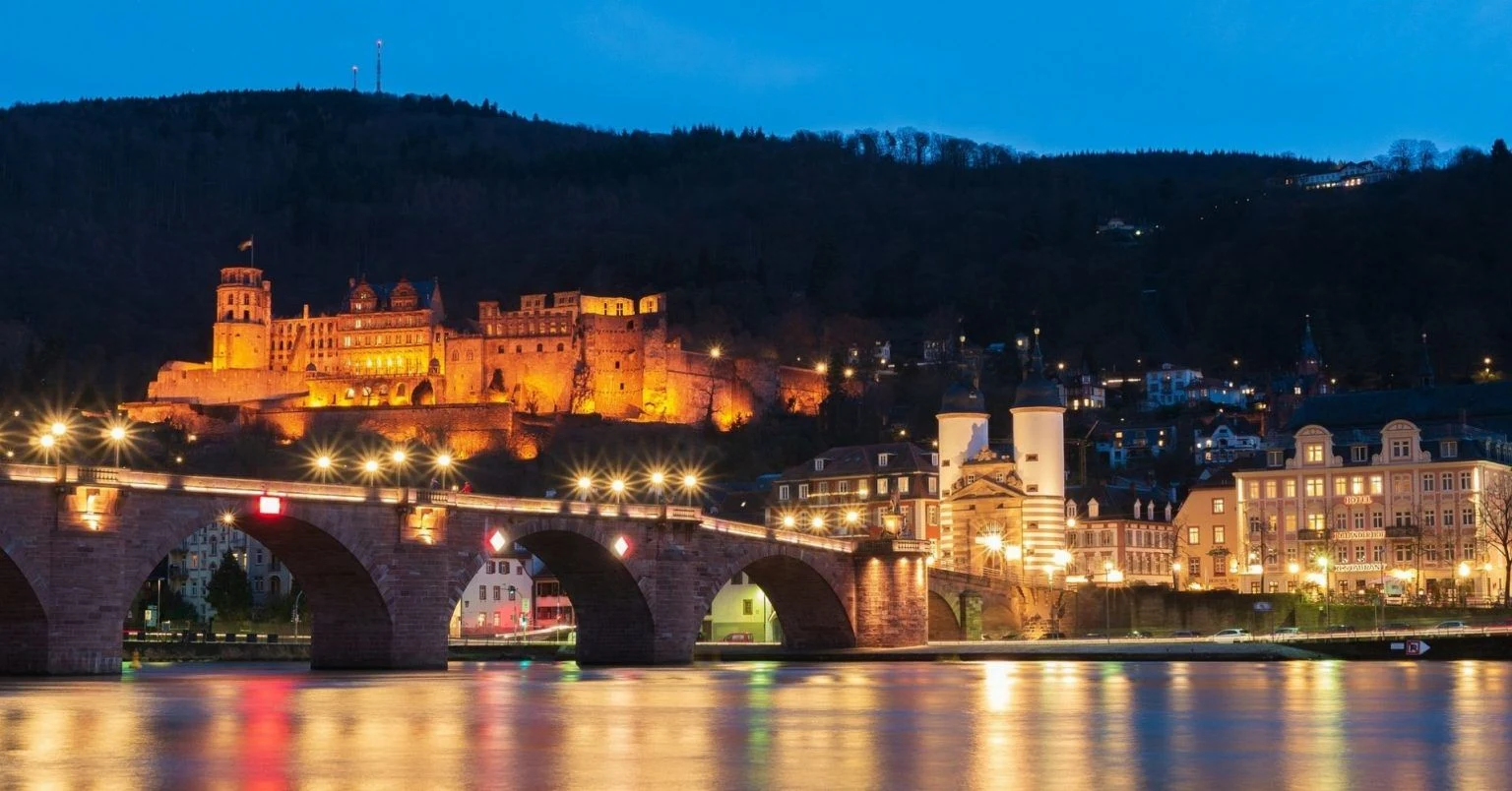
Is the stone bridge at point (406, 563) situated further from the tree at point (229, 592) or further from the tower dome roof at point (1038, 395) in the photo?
the tree at point (229, 592)

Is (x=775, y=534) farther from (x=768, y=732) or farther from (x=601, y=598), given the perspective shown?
(x=768, y=732)

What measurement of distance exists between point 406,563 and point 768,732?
2988 cm

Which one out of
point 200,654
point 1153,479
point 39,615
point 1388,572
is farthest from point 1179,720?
point 1153,479

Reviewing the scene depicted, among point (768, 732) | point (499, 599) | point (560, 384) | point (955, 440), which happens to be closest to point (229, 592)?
point (499, 599)

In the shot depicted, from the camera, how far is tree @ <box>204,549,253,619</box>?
117 meters

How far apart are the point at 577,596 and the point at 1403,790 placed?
5101 centimetres

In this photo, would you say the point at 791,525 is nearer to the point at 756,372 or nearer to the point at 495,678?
the point at 495,678

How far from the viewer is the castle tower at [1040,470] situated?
3996 inches

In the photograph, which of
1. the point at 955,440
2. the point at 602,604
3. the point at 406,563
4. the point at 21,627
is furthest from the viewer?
the point at 955,440

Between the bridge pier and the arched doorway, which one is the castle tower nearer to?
the bridge pier

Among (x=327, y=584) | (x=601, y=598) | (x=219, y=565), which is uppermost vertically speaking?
(x=219, y=565)

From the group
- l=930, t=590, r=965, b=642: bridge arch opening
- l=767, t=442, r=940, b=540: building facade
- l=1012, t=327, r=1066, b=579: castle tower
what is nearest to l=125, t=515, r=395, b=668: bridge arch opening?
l=930, t=590, r=965, b=642: bridge arch opening

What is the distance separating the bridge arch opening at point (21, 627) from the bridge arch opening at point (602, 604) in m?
19.9

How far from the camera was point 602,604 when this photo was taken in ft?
250
